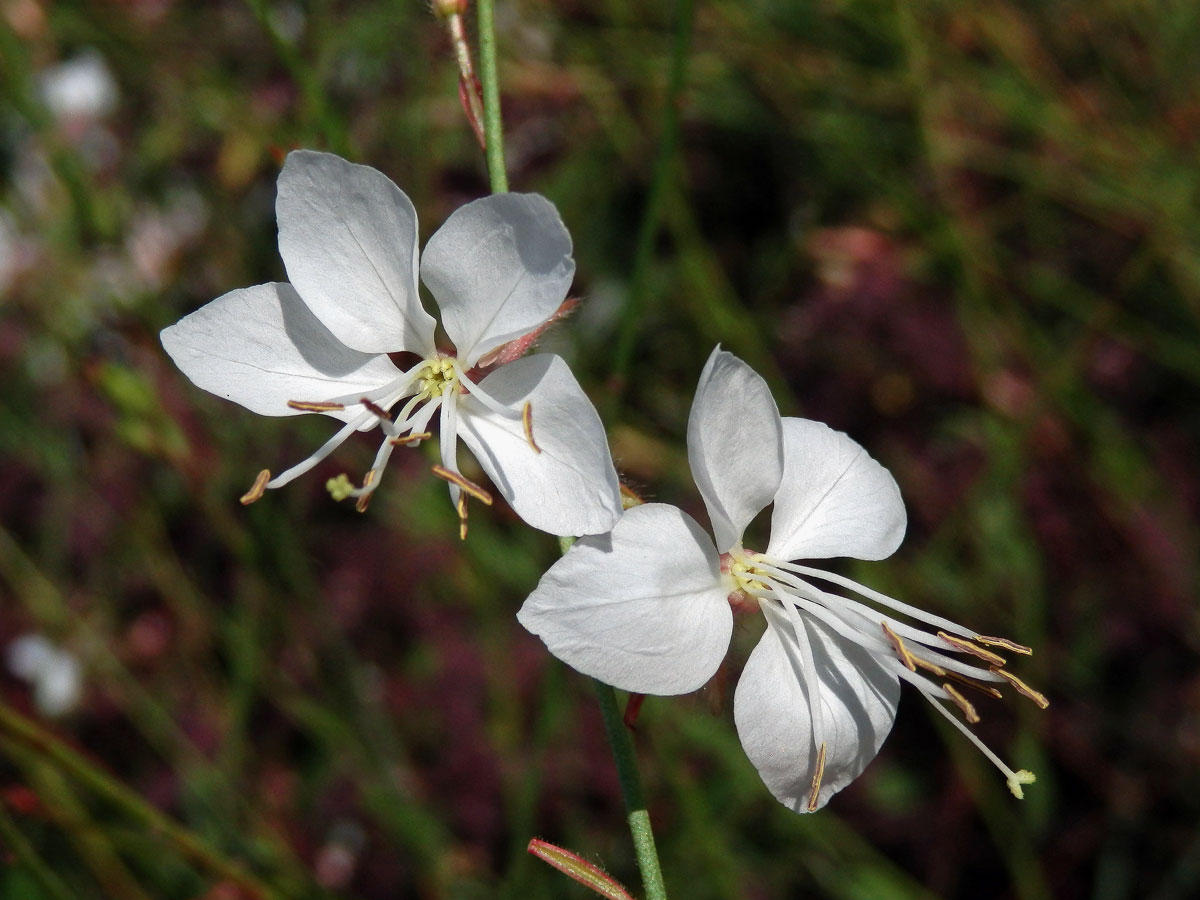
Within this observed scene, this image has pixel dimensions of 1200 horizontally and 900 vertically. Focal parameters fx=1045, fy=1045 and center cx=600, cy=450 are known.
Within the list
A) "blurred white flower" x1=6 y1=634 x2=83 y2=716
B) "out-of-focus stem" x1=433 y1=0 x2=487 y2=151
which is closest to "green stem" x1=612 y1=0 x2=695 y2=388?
"out-of-focus stem" x1=433 y1=0 x2=487 y2=151

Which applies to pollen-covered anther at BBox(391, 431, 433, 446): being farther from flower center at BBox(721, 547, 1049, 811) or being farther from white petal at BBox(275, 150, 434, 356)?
flower center at BBox(721, 547, 1049, 811)

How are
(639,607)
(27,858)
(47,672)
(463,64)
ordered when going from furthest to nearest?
1. (47,672)
2. (27,858)
3. (463,64)
4. (639,607)

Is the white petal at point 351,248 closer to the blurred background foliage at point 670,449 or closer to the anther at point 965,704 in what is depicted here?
the anther at point 965,704

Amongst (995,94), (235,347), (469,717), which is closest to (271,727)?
(469,717)

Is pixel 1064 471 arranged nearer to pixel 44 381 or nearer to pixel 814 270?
pixel 814 270

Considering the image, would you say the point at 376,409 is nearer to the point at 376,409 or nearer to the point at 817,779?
the point at 376,409

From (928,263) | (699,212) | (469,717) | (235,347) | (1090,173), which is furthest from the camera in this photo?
(699,212)

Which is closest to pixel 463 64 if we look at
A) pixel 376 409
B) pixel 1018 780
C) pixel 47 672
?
pixel 376 409
